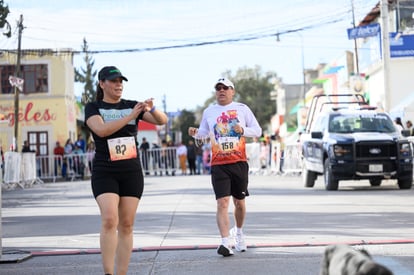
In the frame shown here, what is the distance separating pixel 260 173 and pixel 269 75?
252 feet

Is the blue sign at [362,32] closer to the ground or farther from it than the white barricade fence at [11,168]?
farther from it

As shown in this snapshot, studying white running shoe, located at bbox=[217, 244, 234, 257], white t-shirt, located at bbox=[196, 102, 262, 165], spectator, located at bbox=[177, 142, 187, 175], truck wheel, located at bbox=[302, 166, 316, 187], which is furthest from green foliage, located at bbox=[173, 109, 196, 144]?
white running shoe, located at bbox=[217, 244, 234, 257]

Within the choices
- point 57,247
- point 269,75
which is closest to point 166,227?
point 57,247

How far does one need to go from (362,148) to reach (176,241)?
32.8 feet

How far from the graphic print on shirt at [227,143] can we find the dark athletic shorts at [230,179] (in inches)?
2.7

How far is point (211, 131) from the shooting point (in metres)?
9.41

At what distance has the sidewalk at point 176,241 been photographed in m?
8.34

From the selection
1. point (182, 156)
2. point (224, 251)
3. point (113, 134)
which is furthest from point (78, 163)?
point (113, 134)

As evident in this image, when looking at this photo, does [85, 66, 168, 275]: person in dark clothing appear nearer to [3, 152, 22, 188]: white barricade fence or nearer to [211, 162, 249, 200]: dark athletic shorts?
[211, 162, 249, 200]: dark athletic shorts

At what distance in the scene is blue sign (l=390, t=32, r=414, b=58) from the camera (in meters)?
39.2

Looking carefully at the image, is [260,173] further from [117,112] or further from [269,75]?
[269,75]

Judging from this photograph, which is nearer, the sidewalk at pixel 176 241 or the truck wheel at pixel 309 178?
the sidewalk at pixel 176 241

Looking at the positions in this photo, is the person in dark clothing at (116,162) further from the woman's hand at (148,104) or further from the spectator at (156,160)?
the spectator at (156,160)

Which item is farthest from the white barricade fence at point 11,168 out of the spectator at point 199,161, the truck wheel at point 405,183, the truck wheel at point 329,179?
the truck wheel at point 405,183
